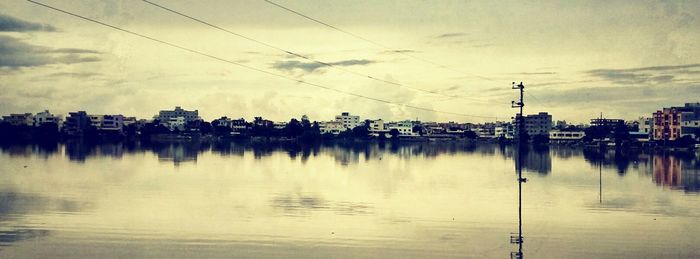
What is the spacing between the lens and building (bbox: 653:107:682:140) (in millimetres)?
120500

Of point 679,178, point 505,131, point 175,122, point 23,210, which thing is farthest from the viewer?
point 175,122

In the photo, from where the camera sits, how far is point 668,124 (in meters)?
122

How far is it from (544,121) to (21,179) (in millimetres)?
150848

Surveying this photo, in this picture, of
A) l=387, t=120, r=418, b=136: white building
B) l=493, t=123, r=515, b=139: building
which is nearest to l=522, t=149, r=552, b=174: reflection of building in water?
l=493, t=123, r=515, b=139: building

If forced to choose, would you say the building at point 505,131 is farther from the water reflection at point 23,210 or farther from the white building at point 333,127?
the water reflection at point 23,210

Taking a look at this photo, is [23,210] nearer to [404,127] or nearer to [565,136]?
[565,136]

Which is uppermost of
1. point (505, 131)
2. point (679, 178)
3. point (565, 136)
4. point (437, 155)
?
point (505, 131)

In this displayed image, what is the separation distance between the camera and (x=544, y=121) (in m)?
174

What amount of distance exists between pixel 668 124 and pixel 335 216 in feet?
366

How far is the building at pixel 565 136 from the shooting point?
15623 centimetres

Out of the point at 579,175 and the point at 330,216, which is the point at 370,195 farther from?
the point at 579,175

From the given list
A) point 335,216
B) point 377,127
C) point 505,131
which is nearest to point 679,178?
point 335,216

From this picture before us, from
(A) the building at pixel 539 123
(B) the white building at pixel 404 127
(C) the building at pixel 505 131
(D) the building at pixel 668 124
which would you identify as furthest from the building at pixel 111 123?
(D) the building at pixel 668 124

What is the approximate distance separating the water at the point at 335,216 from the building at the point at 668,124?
82.2 m
